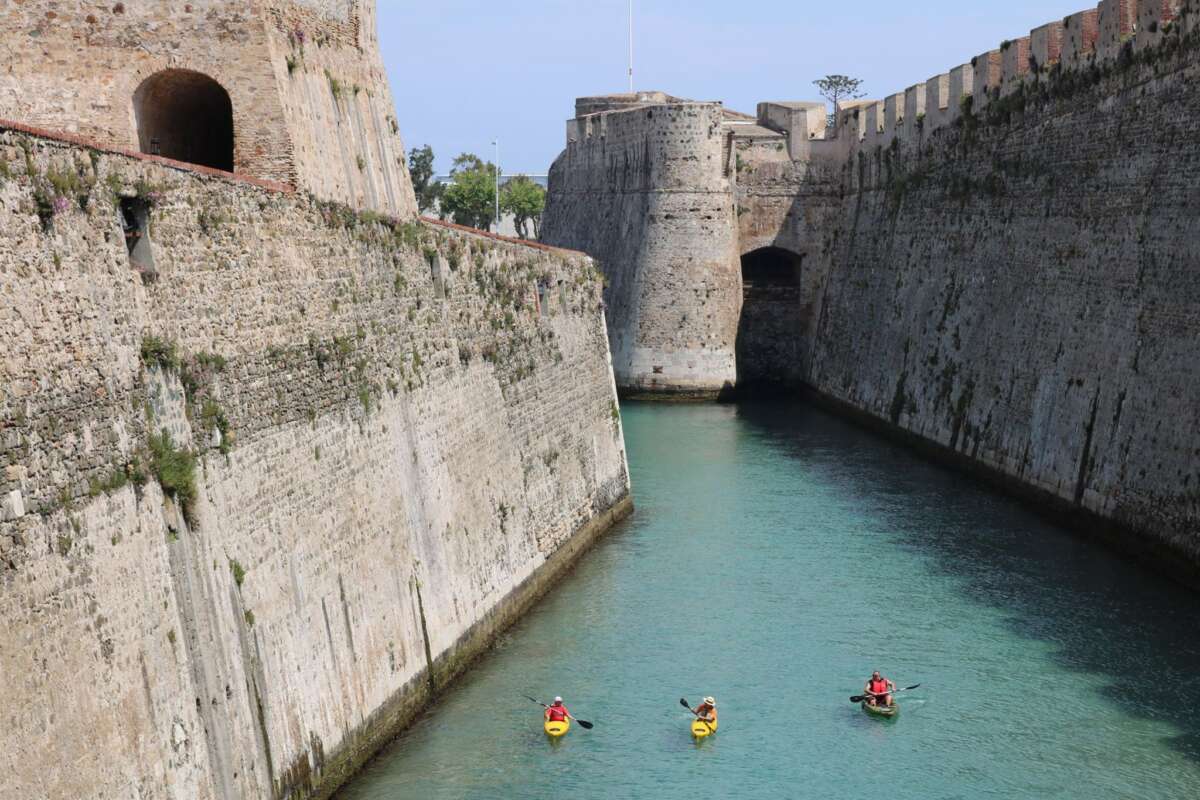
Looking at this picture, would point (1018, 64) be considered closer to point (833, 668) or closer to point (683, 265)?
point (683, 265)

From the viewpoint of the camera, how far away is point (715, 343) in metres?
39.0

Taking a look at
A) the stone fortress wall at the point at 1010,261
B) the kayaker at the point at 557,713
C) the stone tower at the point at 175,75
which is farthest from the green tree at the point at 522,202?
the kayaker at the point at 557,713

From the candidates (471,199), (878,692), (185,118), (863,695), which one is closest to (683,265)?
(185,118)

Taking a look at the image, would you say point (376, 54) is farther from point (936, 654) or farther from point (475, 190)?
point (475, 190)

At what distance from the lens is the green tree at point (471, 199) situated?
76.1m

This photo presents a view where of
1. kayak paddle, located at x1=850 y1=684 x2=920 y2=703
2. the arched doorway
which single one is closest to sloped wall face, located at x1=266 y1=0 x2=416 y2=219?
the arched doorway

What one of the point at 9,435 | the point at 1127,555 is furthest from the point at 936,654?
the point at 9,435

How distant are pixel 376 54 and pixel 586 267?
5.24 metres

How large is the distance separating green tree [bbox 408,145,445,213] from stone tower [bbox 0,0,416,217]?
6047cm

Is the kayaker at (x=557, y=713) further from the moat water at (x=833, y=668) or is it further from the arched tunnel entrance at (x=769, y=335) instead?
the arched tunnel entrance at (x=769, y=335)

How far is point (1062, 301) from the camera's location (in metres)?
24.6

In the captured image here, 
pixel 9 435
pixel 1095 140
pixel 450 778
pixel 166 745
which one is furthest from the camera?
pixel 1095 140

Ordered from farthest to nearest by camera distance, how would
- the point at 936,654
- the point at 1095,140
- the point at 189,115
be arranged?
the point at 1095,140, the point at 189,115, the point at 936,654

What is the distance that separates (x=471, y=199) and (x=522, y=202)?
12.1 feet
